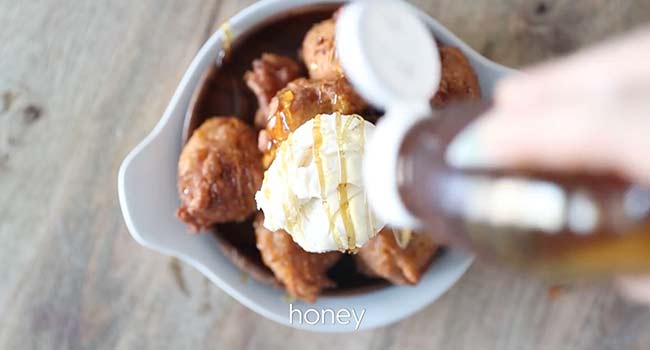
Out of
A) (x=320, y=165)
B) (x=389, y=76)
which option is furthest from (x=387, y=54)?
(x=320, y=165)

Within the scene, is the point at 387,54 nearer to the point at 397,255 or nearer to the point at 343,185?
the point at 343,185

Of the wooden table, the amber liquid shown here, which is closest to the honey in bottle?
the amber liquid

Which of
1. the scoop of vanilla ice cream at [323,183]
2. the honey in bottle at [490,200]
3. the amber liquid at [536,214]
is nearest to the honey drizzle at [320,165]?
the scoop of vanilla ice cream at [323,183]

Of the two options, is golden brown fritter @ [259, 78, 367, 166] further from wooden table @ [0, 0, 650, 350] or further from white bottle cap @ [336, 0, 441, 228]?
wooden table @ [0, 0, 650, 350]

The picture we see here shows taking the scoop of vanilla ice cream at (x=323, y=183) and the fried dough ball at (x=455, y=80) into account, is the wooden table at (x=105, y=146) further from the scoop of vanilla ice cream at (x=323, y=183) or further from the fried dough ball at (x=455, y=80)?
the scoop of vanilla ice cream at (x=323, y=183)

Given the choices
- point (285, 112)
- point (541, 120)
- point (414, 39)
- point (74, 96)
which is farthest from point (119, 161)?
point (541, 120)

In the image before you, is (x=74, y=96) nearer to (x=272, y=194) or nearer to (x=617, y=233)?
(x=272, y=194)
